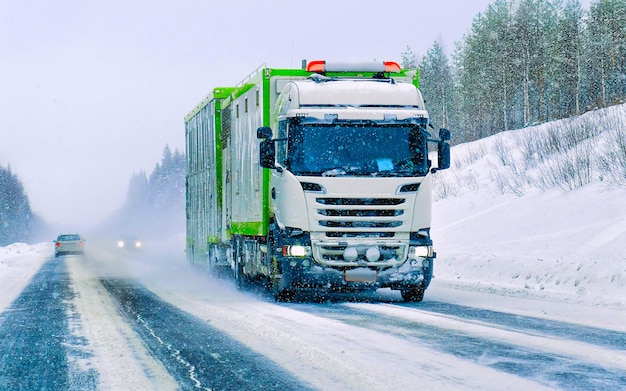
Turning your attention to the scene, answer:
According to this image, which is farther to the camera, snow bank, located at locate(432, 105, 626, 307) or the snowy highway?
snow bank, located at locate(432, 105, 626, 307)

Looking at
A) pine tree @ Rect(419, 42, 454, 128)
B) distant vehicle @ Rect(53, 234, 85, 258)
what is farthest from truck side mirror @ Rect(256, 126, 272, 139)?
pine tree @ Rect(419, 42, 454, 128)

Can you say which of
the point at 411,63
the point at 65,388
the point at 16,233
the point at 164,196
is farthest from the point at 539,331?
the point at 16,233

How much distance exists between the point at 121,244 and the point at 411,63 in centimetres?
4882

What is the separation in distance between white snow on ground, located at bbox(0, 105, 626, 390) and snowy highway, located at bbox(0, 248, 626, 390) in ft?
0.12

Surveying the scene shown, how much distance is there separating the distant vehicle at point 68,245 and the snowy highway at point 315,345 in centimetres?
3514

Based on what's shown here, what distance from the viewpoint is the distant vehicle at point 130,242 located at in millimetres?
60250

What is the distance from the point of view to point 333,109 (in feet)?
42.4

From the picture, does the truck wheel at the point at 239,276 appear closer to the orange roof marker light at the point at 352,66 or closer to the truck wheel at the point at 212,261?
the truck wheel at the point at 212,261

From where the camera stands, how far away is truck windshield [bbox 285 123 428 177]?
41.3 ft

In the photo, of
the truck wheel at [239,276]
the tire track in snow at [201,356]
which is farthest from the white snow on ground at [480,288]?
the truck wheel at [239,276]

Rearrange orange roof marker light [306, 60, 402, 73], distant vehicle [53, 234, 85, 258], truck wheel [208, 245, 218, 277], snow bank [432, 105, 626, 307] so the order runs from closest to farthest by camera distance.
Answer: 1. orange roof marker light [306, 60, 402, 73]
2. snow bank [432, 105, 626, 307]
3. truck wheel [208, 245, 218, 277]
4. distant vehicle [53, 234, 85, 258]

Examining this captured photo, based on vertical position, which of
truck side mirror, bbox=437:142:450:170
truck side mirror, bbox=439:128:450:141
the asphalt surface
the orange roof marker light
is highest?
the orange roof marker light

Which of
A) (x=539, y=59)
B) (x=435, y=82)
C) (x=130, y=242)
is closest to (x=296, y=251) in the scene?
(x=130, y=242)

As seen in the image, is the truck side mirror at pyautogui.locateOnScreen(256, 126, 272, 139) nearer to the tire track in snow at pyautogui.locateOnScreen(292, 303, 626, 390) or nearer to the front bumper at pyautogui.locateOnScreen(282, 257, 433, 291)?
the front bumper at pyautogui.locateOnScreen(282, 257, 433, 291)
